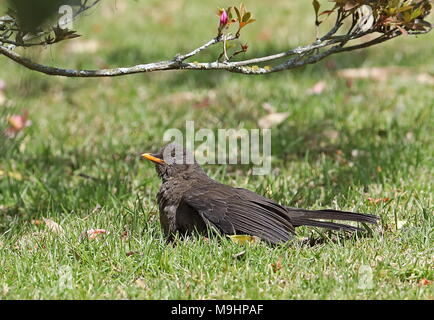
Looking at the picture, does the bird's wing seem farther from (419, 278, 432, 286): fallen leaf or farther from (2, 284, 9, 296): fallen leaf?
(2, 284, 9, 296): fallen leaf

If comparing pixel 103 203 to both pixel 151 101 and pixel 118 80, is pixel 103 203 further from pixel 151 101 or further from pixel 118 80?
pixel 118 80

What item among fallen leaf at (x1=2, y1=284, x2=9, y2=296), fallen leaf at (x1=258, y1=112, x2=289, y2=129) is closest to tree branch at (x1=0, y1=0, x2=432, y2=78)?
fallen leaf at (x1=2, y1=284, x2=9, y2=296)

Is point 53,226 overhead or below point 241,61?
below

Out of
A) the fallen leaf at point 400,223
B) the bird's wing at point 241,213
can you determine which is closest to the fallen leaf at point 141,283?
the bird's wing at point 241,213

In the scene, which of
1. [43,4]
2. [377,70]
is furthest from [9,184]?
[377,70]

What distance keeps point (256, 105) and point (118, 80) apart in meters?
1.99

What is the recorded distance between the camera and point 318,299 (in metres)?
3.59

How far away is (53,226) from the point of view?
16.0 ft

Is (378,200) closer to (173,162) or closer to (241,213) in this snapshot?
(241,213)

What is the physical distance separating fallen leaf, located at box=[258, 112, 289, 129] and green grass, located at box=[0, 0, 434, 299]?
0.35 ft

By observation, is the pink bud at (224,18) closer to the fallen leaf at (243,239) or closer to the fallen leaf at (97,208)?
the fallen leaf at (243,239)

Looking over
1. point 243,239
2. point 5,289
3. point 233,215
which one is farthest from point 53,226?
point 243,239

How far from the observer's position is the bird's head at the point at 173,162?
5133 millimetres

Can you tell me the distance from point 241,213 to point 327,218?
1.76 feet
